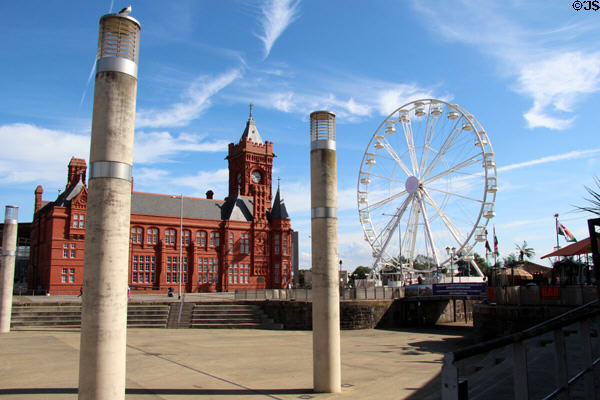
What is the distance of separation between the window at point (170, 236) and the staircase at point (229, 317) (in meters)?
26.5

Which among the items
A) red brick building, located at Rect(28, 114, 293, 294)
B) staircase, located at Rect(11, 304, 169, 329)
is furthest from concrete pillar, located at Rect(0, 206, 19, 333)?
red brick building, located at Rect(28, 114, 293, 294)

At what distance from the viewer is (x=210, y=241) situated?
63938 millimetres

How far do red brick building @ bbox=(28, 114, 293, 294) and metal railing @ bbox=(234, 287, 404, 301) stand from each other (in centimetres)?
1660

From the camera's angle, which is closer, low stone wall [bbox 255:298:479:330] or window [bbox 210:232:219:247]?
low stone wall [bbox 255:298:479:330]

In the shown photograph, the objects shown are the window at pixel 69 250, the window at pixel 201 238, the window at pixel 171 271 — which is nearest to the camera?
the window at pixel 69 250

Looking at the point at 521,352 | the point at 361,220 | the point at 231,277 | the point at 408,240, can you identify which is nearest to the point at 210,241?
the point at 231,277

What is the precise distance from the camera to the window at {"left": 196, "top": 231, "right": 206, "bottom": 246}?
207ft

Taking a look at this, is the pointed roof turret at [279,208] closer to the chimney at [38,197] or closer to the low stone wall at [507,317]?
the chimney at [38,197]

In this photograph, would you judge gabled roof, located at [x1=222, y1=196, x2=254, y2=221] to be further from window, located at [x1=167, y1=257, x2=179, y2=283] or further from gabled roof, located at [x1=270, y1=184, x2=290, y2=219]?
window, located at [x1=167, y1=257, x2=179, y2=283]

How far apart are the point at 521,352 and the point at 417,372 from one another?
12.0 meters

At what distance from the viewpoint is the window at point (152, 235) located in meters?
59.2

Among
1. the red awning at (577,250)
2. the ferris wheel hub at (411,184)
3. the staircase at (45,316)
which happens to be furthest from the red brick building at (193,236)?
the red awning at (577,250)

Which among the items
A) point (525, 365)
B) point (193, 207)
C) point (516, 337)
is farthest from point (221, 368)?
point (193, 207)

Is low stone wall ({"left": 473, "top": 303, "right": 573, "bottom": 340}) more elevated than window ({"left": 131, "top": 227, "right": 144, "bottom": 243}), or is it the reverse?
window ({"left": 131, "top": 227, "right": 144, "bottom": 243})
